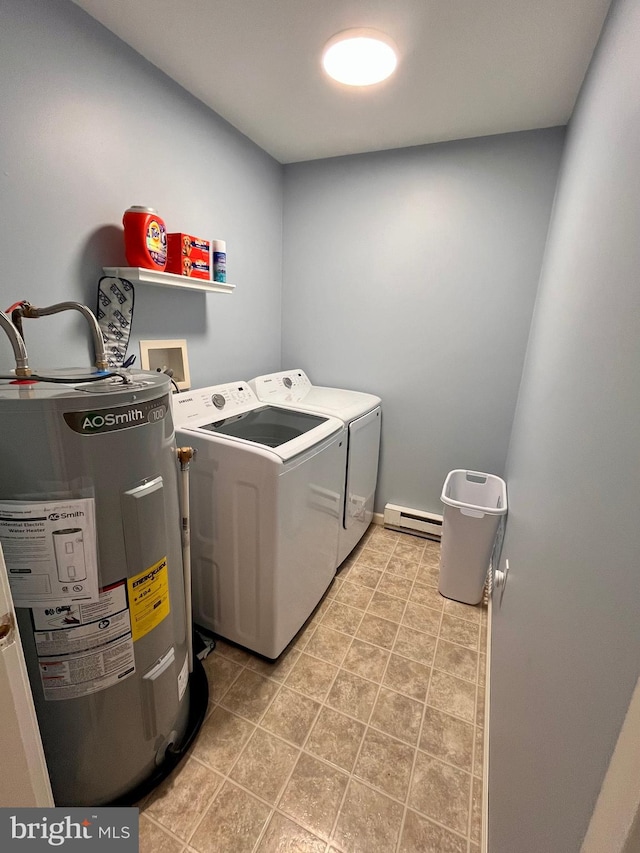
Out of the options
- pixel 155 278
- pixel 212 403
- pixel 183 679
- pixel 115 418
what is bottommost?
pixel 183 679

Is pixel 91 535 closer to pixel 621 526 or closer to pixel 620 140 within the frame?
pixel 621 526

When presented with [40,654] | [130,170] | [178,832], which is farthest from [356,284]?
[178,832]

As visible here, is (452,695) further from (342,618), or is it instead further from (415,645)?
(342,618)

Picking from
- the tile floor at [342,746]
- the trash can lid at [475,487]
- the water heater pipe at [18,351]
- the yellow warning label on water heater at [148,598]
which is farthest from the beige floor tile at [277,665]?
the water heater pipe at [18,351]

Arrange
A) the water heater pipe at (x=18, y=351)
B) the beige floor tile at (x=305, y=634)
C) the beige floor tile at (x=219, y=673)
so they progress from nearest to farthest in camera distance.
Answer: the water heater pipe at (x=18, y=351) < the beige floor tile at (x=219, y=673) < the beige floor tile at (x=305, y=634)

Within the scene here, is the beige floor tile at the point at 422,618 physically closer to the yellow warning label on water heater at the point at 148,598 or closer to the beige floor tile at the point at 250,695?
the beige floor tile at the point at 250,695

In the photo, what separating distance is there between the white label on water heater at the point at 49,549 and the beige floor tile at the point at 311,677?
1.04m

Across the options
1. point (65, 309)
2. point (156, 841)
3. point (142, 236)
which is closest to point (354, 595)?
point (156, 841)

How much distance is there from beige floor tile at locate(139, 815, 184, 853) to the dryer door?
4.49 ft

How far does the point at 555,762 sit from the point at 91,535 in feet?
3.26

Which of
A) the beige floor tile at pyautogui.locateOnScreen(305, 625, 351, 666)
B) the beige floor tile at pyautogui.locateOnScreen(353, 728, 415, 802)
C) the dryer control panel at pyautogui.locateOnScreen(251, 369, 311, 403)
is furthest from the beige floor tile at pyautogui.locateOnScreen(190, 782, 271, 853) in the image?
the dryer control panel at pyautogui.locateOnScreen(251, 369, 311, 403)

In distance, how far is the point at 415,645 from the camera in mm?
1741

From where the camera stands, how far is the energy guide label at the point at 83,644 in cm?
88

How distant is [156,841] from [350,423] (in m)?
1.65
